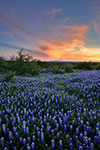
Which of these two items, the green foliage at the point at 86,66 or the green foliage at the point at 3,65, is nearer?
the green foliage at the point at 3,65

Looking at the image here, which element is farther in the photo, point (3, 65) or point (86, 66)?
point (86, 66)

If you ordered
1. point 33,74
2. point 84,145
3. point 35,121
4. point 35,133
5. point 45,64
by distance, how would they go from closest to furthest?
point 84,145
point 35,133
point 35,121
point 33,74
point 45,64

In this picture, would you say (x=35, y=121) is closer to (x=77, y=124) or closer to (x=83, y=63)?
(x=77, y=124)

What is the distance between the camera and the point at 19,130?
3111 millimetres

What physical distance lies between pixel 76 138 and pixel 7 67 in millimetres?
17093

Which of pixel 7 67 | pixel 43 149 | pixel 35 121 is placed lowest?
pixel 43 149

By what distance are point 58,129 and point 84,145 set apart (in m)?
0.75

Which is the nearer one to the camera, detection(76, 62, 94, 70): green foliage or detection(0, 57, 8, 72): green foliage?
detection(0, 57, 8, 72): green foliage

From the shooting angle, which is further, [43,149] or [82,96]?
[82,96]

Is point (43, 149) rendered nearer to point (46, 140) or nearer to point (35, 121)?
point (46, 140)

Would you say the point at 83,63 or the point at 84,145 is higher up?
the point at 83,63

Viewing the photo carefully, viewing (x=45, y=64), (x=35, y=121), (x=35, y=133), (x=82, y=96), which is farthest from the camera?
(x=45, y=64)

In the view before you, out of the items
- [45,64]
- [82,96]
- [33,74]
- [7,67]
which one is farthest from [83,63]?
[82,96]

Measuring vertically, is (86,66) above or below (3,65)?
below
